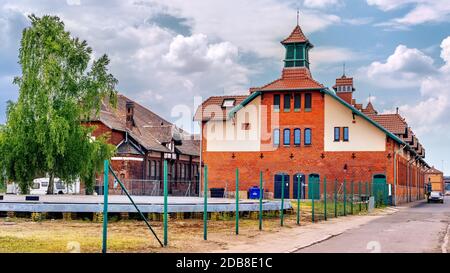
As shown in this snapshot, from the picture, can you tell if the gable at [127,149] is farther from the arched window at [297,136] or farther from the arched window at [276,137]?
the arched window at [297,136]

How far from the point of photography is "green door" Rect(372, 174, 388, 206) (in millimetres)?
48603

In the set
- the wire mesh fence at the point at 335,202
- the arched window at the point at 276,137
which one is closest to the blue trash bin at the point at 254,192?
the wire mesh fence at the point at 335,202

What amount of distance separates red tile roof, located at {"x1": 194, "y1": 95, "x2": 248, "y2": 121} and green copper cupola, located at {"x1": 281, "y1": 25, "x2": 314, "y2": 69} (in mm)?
6505

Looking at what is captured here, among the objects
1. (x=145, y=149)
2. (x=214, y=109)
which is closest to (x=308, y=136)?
(x=214, y=109)

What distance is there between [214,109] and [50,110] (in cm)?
2191

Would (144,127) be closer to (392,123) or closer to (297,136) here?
(297,136)

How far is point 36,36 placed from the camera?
1674 inches

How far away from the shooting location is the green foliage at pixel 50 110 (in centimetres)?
4125

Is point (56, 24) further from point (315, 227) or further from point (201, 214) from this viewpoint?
point (315, 227)

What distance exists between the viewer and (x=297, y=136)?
57188 millimetres

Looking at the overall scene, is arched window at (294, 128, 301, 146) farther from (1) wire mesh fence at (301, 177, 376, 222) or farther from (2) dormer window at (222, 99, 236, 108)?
(2) dormer window at (222, 99, 236, 108)

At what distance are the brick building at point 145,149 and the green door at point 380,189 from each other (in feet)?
54.2

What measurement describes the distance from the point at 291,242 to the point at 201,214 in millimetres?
8008
